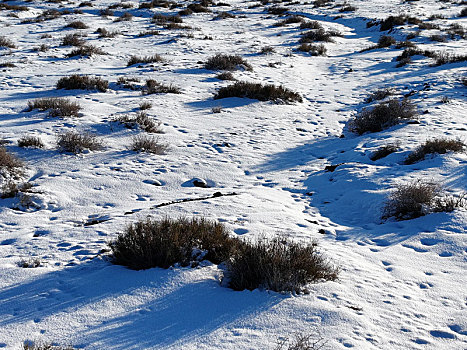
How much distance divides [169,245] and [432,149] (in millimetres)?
5186

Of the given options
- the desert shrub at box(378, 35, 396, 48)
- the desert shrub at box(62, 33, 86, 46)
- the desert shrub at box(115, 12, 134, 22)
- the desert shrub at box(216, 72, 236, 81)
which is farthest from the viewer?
the desert shrub at box(115, 12, 134, 22)

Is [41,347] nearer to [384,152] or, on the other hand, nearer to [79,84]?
[384,152]

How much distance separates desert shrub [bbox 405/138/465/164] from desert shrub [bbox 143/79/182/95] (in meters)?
6.31

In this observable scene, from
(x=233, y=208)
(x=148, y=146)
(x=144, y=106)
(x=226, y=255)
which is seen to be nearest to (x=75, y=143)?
(x=148, y=146)

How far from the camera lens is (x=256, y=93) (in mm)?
11258


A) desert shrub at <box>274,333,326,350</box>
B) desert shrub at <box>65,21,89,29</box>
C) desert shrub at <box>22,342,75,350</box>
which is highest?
desert shrub at <box>65,21,89,29</box>

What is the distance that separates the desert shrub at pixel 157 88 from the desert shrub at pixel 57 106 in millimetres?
2221

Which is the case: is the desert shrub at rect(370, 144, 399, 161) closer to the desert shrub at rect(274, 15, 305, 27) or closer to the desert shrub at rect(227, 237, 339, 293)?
the desert shrub at rect(227, 237, 339, 293)

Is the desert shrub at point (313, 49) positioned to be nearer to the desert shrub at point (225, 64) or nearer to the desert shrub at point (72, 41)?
the desert shrub at point (225, 64)

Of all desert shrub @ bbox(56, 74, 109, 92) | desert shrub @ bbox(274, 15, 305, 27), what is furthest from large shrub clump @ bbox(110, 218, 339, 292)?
desert shrub @ bbox(274, 15, 305, 27)

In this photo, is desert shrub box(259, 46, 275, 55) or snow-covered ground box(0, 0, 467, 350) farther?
desert shrub box(259, 46, 275, 55)

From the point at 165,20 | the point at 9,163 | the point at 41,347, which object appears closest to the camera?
the point at 41,347

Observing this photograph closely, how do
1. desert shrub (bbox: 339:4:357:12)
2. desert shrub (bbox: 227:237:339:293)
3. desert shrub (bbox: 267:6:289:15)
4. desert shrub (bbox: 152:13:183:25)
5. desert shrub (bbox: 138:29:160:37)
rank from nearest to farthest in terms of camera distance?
desert shrub (bbox: 227:237:339:293) → desert shrub (bbox: 138:29:160:37) → desert shrub (bbox: 152:13:183:25) → desert shrub (bbox: 267:6:289:15) → desert shrub (bbox: 339:4:357:12)

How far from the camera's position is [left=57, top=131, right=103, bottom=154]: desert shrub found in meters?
7.46
